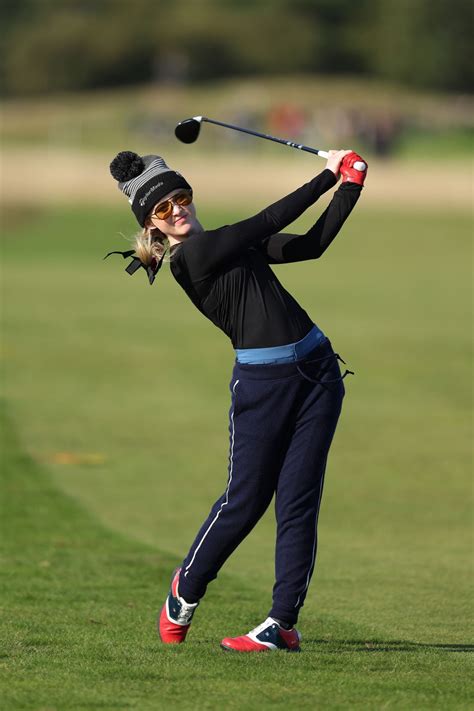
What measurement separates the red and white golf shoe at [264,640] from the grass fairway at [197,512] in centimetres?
11

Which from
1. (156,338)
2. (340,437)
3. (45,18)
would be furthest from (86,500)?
(45,18)

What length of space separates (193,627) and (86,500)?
4.54 meters

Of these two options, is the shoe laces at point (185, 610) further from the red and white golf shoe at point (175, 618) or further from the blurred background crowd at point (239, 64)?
the blurred background crowd at point (239, 64)

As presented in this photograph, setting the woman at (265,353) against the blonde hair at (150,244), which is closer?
the woman at (265,353)

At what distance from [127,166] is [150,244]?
1.21 ft

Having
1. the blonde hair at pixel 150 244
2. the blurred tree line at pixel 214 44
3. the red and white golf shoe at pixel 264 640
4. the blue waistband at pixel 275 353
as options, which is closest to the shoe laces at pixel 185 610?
the red and white golf shoe at pixel 264 640

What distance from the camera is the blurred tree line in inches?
3671

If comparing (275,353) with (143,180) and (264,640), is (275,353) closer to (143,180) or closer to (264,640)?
(143,180)

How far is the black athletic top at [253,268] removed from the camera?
6.00m

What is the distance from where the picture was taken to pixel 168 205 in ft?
20.3

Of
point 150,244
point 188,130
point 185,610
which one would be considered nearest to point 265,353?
point 150,244

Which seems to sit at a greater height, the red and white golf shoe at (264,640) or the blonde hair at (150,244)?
the blonde hair at (150,244)

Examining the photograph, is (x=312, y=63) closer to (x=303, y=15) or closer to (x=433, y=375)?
(x=303, y=15)

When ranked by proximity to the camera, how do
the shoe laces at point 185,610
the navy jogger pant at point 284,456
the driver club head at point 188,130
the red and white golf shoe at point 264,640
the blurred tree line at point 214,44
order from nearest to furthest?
the navy jogger pant at point 284,456
the red and white golf shoe at point 264,640
the shoe laces at point 185,610
the driver club head at point 188,130
the blurred tree line at point 214,44
